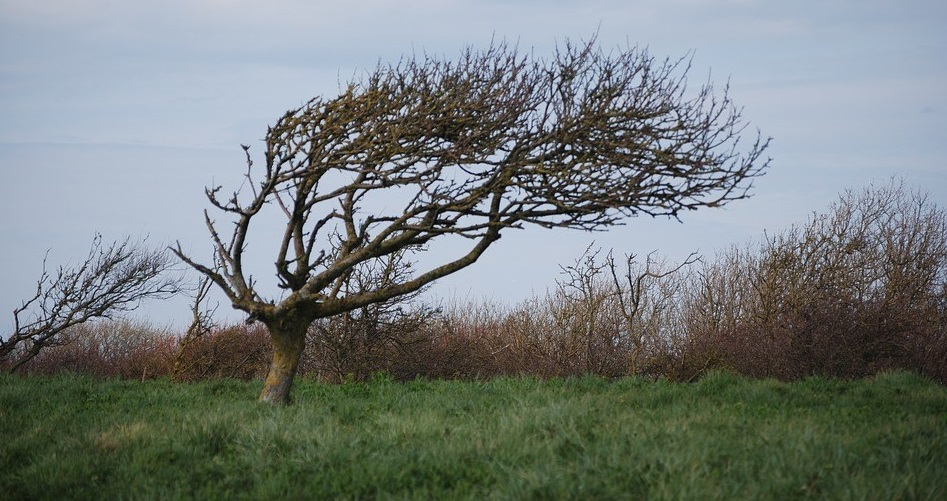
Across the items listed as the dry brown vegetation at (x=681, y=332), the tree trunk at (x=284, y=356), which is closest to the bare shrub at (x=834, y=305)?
the dry brown vegetation at (x=681, y=332)

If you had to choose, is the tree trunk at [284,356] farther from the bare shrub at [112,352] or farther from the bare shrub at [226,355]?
the bare shrub at [112,352]

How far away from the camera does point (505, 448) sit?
8180mm

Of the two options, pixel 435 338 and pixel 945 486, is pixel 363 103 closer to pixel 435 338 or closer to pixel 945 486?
pixel 945 486

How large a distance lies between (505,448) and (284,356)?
606 centimetres

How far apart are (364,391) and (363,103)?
490 cm

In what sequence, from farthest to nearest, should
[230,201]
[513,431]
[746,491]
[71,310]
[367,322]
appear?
[71,310] < [367,322] < [230,201] < [513,431] < [746,491]

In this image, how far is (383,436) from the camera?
359 inches

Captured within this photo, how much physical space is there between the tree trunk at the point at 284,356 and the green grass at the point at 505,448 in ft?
2.29

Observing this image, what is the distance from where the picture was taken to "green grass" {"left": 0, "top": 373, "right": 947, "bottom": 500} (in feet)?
23.5

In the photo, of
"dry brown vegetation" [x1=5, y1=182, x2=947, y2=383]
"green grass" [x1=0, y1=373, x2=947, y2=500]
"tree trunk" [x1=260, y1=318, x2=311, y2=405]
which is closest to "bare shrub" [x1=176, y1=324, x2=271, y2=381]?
"dry brown vegetation" [x1=5, y1=182, x2=947, y2=383]

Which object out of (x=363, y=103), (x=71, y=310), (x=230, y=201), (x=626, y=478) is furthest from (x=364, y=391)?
(x=71, y=310)

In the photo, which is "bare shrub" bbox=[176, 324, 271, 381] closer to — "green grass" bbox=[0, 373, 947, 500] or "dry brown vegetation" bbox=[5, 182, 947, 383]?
"dry brown vegetation" bbox=[5, 182, 947, 383]

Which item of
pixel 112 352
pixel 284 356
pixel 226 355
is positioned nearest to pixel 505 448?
pixel 284 356

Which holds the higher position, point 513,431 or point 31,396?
point 31,396
